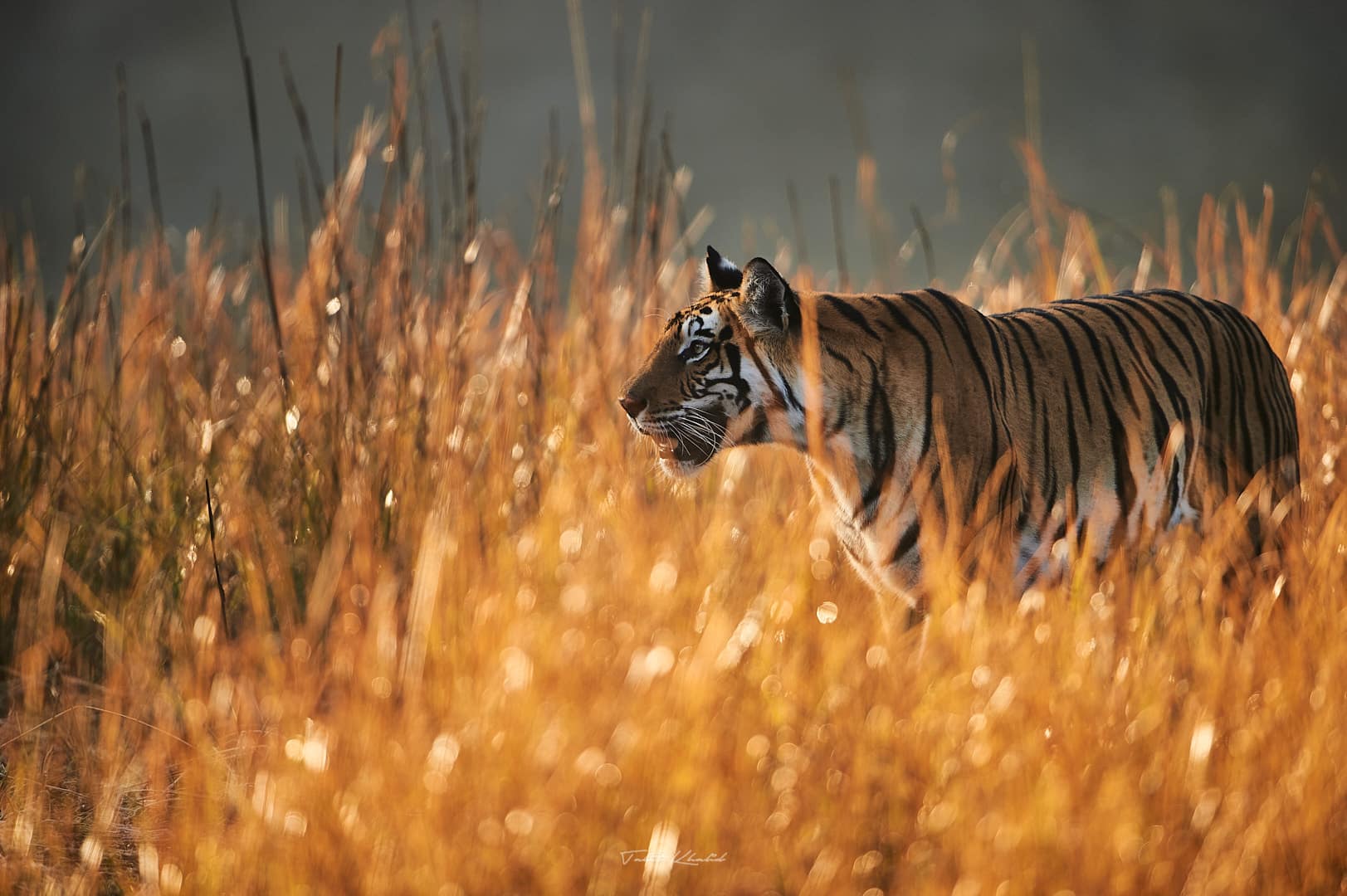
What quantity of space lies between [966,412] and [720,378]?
0.70m

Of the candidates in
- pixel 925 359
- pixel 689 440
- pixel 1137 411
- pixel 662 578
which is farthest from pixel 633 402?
pixel 1137 411

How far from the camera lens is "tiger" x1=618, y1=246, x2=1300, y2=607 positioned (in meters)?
3.32

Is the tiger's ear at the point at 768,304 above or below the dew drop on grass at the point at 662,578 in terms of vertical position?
above

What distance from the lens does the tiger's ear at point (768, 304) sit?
3.41 metres

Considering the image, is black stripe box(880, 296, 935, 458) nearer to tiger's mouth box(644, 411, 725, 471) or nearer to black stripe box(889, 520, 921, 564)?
black stripe box(889, 520, 921, 564)

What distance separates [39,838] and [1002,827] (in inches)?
77.2

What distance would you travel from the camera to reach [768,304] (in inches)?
136

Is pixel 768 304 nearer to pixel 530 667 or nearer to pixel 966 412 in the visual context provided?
pixel 966 412
